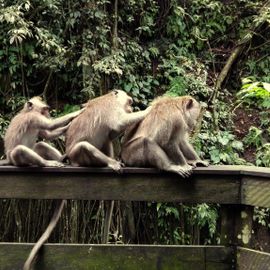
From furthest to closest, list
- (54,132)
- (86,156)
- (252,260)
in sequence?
(54,132) < (86,156) < (252,260)

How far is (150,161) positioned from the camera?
12.9ft

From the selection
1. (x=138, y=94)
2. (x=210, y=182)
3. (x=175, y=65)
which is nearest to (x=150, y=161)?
(x=210, y=182)

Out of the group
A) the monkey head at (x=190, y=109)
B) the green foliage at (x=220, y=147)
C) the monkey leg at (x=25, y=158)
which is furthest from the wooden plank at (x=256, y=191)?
the green foliage at (x=220, y=147)

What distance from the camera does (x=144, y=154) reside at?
3994mm

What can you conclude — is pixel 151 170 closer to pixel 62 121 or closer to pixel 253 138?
pixel 62 121

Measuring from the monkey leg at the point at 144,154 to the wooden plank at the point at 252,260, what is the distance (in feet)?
2.52

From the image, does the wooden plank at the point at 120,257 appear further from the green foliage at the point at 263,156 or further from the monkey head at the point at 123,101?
the green foliage at the point at 263,156

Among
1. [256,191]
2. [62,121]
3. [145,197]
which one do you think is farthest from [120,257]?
[62,121]

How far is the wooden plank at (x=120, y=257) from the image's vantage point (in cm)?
314

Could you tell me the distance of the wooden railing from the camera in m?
3.09

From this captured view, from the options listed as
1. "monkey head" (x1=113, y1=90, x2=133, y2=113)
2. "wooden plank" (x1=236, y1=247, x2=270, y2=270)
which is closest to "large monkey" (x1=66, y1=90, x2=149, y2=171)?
"monkey head" (x1=113, y1=90, x2=133, y2=113)

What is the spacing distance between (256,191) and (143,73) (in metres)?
6.58

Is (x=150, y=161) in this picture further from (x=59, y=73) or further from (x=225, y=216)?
(x=59, y=73)

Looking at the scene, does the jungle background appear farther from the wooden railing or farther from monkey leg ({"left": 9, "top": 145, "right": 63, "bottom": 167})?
the wooden railing
